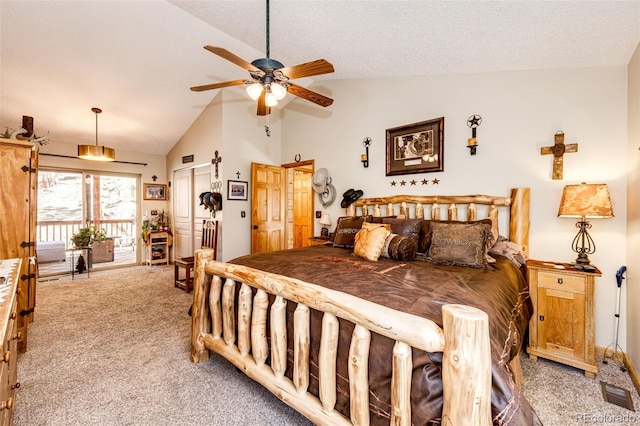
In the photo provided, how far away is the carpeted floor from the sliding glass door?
3133 mm

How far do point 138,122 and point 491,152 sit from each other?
17.9 feet

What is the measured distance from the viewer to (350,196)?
3.82 meters

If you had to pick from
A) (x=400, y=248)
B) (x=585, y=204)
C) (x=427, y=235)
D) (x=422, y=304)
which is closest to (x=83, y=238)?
(x=400, y=248)

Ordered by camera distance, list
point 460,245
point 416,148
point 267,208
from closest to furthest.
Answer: point 460,245 < point 416,148 < point 267,208

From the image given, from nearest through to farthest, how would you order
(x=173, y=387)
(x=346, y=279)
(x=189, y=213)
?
1. (x=346, y=279)
2. (x=173, y=387)
3. (x=189, y=213)

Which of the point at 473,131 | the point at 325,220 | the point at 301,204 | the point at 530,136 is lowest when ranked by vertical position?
the point at 325,220

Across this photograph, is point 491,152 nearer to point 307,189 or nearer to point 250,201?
point 250,201

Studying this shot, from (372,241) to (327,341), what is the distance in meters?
1.30

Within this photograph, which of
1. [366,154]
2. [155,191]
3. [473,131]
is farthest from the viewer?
[155,191]

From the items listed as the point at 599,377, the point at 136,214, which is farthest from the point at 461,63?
the point at 136,214

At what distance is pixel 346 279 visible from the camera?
1688mm

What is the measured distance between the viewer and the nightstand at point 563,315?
6.61 feet

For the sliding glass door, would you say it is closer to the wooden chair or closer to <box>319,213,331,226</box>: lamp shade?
the wooden chair

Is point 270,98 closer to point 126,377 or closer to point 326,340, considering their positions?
point 326,340
